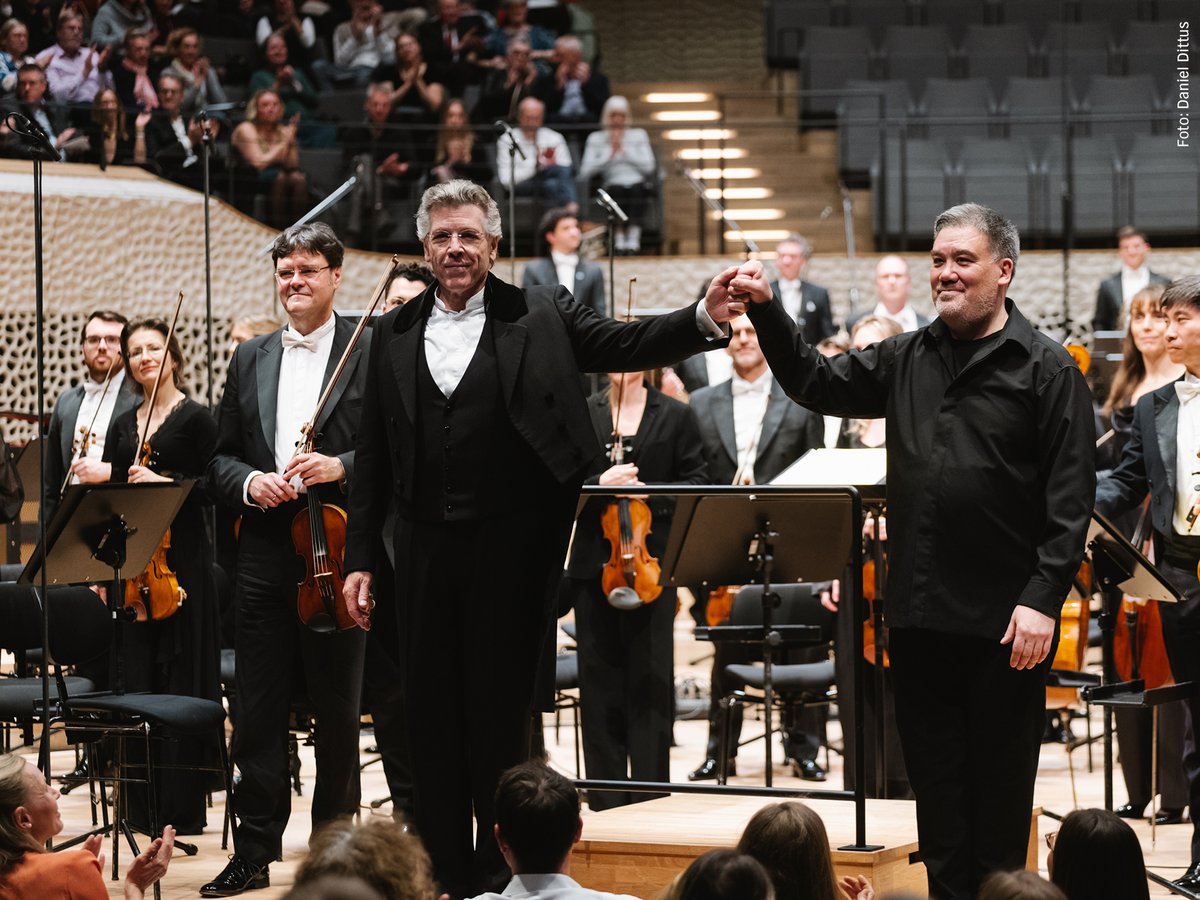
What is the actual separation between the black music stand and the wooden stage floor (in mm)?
633

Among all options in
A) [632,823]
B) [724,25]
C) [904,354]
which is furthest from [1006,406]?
[724,25]

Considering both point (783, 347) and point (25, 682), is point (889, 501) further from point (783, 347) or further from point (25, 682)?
point (25, 682)

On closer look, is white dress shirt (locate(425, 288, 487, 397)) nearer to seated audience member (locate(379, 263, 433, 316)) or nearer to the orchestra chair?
seated audience member (locate(379, 263, 433, 316))

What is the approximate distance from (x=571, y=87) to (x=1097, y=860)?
10.3 metres

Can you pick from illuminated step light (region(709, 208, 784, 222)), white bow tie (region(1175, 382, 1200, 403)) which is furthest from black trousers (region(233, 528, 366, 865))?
illuminated step light (region(709, 208, 784, 222))

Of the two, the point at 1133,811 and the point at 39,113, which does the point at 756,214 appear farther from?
the point at 1133,811

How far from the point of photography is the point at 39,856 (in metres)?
3.06

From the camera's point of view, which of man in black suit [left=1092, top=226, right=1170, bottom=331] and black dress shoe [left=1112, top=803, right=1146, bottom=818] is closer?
black dress shoe [left=1112, top=803, right=1146, bottom=818]

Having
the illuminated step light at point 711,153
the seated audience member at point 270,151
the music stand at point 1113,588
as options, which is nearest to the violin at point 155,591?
the music stand at point 1113,588

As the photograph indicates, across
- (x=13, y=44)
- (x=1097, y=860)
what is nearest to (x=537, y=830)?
(x=1097, y=860)

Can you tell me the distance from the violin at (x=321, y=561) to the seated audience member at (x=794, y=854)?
174cm

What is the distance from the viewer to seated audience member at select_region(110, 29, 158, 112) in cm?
1111

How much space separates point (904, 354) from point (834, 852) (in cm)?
119

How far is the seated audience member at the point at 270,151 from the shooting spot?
1066 centimetres
